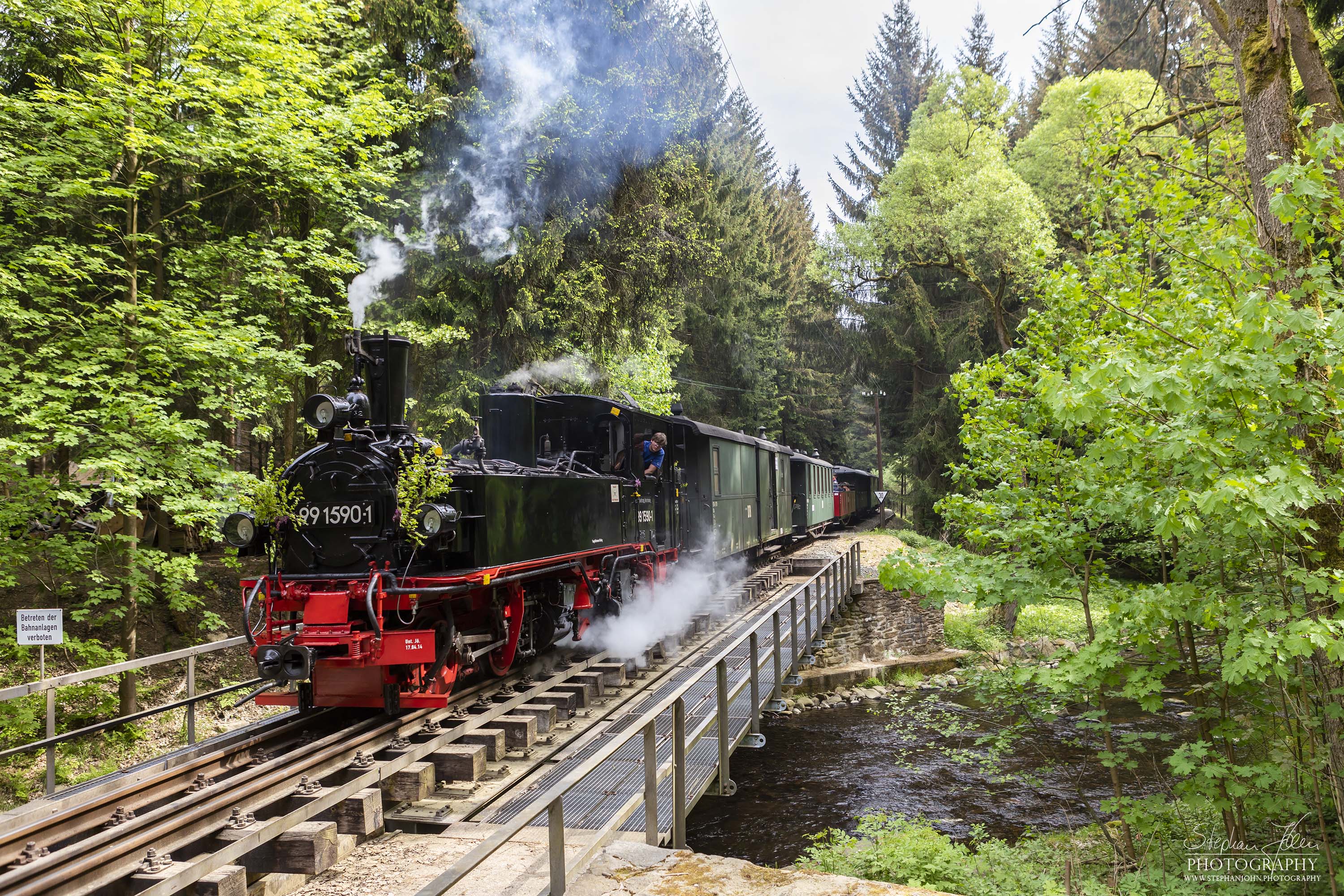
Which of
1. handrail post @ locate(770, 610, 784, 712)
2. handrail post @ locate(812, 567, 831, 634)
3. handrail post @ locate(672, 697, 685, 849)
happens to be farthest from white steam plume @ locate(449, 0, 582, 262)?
handrail post @ locate(672, 697, 685, 849)

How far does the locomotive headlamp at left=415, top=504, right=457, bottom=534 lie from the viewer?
6008 mm

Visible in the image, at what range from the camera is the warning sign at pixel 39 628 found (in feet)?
21.2

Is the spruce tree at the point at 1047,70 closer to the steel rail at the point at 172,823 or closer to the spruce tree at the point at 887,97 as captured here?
the spruce tree at the point at 887,97

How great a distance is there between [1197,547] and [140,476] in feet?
28.8

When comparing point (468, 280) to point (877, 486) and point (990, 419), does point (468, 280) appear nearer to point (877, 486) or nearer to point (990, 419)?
point (990, 419)

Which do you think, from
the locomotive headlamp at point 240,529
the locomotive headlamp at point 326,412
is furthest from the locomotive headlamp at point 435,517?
the locomotive headlamp at point 240,529

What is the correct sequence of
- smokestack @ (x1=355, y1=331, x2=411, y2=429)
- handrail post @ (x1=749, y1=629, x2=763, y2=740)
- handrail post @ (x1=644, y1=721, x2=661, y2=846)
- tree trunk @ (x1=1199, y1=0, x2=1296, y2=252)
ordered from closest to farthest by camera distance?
handrail post @ (x1=644, y1=721, x2=661, y2=846) < tree trunk @ (x1=1199, y1=0, x2=1296, y2=252) < smokestack @ (x1=355, y1=331, x2=411, y2=429) < handrail post @ (x1=749, y1=629, x2=763, y2=740)

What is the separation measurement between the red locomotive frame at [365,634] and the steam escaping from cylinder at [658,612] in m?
3.03

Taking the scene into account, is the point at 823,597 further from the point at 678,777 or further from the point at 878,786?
the point at 678,777

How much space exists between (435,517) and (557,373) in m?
9.80

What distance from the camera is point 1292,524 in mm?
3939

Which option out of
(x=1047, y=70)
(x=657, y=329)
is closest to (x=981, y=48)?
(x=1047, y=70)

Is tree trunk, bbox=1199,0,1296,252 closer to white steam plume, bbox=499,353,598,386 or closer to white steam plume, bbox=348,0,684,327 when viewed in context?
white steam plume, bbox=348,0,684,327

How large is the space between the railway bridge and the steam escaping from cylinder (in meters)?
2.31
